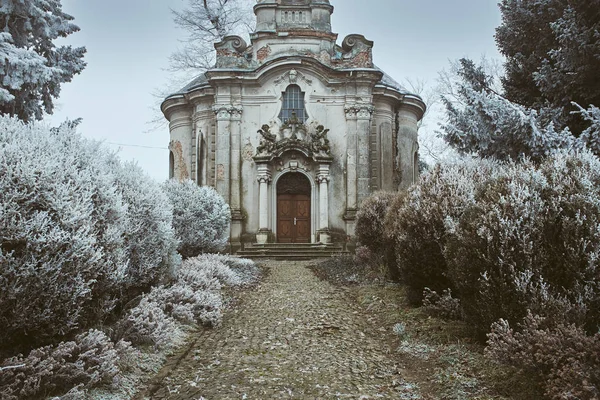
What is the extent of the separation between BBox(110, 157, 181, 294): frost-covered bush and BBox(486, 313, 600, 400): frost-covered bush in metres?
4.31

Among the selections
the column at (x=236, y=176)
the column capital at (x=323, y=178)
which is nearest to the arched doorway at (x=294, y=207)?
the column capital at (x=323, y=178)

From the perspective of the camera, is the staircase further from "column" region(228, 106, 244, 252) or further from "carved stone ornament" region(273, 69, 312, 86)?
"carved stone ornament" region(273, 69, 312, 86)

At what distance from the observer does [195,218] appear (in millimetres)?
13781

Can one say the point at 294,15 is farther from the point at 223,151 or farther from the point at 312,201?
the point at 312,201

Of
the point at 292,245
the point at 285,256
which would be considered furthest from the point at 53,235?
the point at 292,245

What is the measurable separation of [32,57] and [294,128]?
10.1 meters

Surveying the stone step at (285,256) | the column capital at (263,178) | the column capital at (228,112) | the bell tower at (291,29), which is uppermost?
the bell tower at (291,29)

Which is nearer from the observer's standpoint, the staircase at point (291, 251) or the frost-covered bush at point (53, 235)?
the frost-covered bush at point (53, 235)

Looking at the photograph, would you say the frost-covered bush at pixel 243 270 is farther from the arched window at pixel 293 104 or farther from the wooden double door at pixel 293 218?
the arched window at pixel 293 104

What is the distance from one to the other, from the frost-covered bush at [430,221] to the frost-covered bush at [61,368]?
14.0 ft

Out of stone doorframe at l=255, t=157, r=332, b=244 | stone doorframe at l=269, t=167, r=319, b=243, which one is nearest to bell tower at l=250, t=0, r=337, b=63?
stone doorframe at l=255, t=157, r=332, b=244

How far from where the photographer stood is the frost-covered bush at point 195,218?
13414mm

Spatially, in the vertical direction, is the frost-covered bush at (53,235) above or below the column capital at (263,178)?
below

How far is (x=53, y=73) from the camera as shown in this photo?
1302 cm
